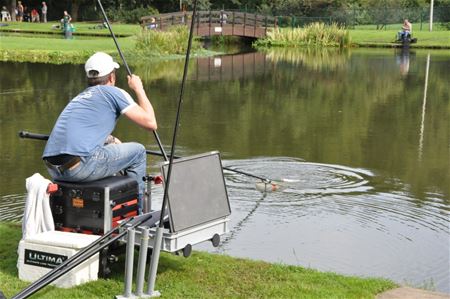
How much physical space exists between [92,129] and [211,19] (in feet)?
120

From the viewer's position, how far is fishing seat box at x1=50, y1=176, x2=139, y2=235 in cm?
548

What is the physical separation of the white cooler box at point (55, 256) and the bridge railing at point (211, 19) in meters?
31.1

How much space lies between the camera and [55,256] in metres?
5.33

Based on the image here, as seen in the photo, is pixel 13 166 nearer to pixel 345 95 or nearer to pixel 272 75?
pixel 345 95

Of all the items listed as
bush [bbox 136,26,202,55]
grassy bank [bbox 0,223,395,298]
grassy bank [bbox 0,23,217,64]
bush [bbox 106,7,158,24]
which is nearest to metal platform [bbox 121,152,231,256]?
grassy bank [bbox 0,223,395,298]

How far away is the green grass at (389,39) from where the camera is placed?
41237 mm

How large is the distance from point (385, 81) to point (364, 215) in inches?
595

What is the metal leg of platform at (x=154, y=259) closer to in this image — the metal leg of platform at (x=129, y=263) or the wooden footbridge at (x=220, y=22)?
the metal leg of platform at (x=129, y=263)

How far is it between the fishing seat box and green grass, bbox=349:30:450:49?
36.9m

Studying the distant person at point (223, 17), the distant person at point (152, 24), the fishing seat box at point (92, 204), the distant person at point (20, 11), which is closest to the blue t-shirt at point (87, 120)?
the fishing seat box at point (92, 204)

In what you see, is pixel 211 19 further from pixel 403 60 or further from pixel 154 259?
pixel 154 259

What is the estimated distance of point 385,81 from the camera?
Result: 23.3m

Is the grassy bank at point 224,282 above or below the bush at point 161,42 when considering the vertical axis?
below

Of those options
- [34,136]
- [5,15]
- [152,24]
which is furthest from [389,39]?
[34,136]
